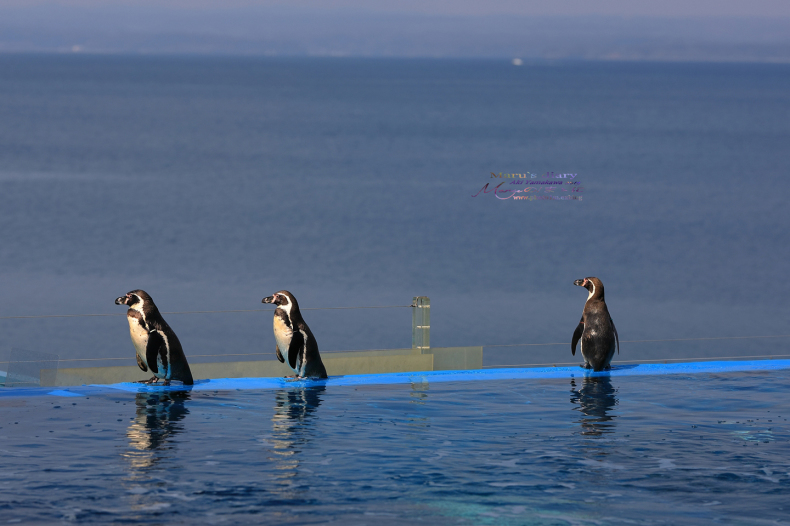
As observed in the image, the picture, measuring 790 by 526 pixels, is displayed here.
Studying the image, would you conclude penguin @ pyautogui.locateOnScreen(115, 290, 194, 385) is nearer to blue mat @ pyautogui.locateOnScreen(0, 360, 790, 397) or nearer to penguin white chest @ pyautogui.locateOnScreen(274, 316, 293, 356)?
blue mat @ pyautogui.locateOnScreen(0, 360, 790, 397)

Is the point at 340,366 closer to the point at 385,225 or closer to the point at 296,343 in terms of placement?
the point at 296,343

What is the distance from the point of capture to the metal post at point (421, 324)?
13.5 meters

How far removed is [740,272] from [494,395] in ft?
109

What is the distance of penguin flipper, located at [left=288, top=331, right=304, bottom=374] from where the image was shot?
12.6m

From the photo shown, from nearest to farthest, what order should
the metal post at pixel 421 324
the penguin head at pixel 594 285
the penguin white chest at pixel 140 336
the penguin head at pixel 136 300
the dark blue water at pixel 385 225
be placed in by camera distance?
1. the penguin white chest at pixel 140 336
2. the penguin head at pixel 136 300
3. the metal post at pixel 421 324
4. the penguin head at pixel 594 285
5. the dark blue water at pixel 385 225

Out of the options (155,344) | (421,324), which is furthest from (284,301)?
(421,324)

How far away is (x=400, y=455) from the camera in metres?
9.34

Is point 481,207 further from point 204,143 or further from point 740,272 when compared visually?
point 204,143

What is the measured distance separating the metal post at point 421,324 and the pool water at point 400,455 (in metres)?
1.20

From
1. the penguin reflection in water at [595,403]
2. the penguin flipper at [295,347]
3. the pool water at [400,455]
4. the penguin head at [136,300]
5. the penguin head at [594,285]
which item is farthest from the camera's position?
the penguin head at [594,285]

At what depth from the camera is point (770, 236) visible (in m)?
49.5

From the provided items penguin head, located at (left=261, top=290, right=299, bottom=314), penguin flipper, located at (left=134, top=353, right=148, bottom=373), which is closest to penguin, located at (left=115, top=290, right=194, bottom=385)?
penguin flipper, located at (left=134, top=353, right=148, bottom=373)

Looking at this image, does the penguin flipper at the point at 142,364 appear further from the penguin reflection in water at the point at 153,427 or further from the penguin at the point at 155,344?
the penguin reflection in water at the point at 153,427

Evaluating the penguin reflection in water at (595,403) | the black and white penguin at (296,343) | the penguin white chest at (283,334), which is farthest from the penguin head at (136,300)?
the penguin reflection in water at (595,403)
